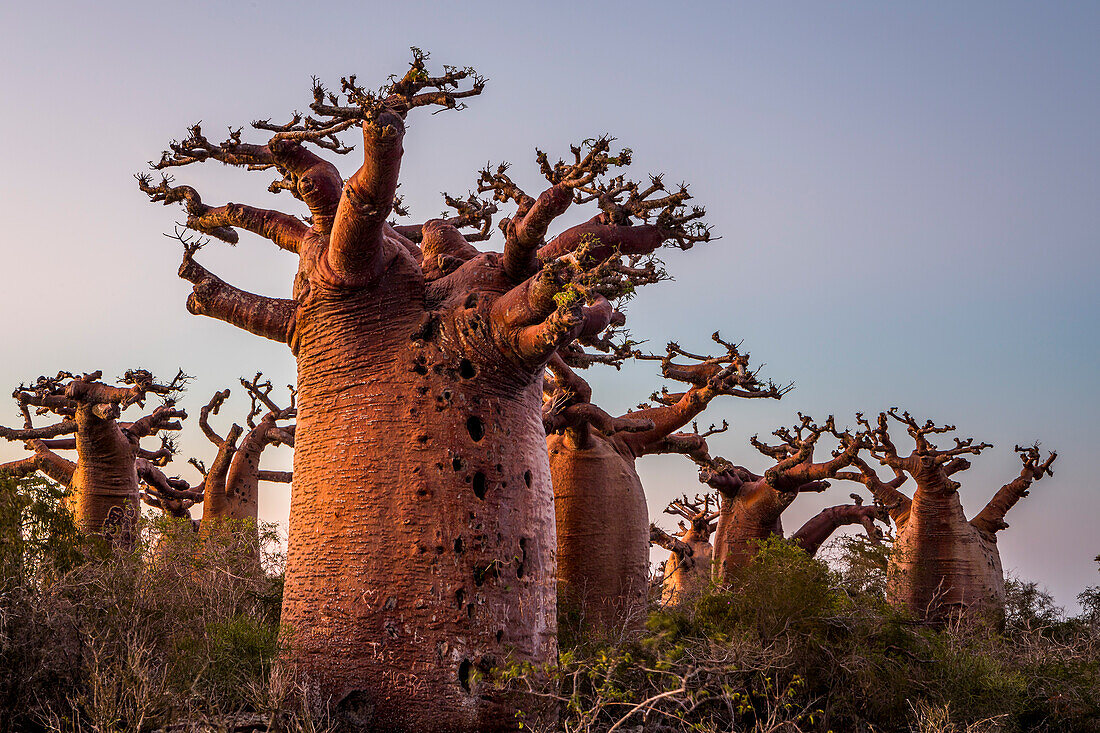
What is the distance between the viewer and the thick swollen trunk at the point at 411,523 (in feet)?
14.9

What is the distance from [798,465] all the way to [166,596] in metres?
7.15

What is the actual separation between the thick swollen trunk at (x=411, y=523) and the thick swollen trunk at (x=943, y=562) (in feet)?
20.3

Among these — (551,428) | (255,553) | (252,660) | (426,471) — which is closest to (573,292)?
(426,471)

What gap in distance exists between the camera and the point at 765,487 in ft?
34.8

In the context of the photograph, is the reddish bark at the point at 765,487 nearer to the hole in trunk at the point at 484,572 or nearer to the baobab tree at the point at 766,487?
the baobab tree at the point at 766,487

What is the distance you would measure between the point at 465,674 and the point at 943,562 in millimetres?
7193

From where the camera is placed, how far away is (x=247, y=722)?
4156 millimetres

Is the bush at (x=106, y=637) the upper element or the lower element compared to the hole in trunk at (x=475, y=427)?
lower

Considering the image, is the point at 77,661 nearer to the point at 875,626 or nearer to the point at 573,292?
the point at 573,292

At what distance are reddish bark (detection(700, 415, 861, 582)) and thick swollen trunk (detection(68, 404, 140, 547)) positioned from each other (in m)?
6.09

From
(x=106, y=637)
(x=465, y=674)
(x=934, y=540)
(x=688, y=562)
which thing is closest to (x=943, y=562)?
(x=934, y=540)

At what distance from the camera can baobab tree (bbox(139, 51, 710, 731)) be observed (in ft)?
15.0

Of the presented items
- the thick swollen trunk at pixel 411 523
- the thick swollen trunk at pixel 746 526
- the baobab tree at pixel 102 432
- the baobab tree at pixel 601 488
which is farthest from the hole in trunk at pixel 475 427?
the thick swollen trunk at pixel 746 526

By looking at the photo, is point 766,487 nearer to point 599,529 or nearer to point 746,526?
point 746,526
